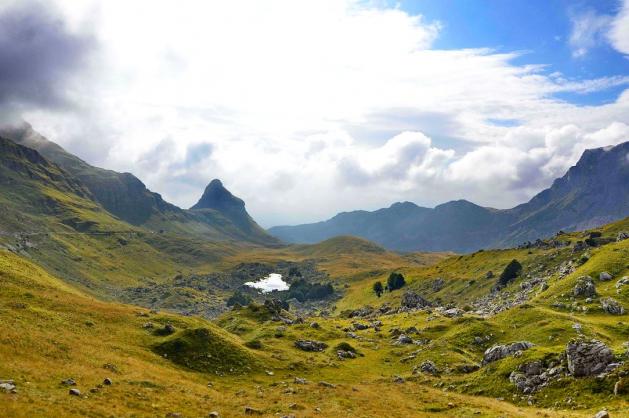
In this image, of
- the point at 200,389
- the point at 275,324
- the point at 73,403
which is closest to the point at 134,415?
the point at 73,403

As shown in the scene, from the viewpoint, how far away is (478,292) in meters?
149

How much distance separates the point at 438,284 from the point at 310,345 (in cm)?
10341

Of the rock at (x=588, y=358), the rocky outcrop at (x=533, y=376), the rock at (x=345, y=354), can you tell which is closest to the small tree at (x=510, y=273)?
the rock at (x=345, y=354)

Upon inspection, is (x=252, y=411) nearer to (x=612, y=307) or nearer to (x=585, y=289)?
(x=612, y=307)

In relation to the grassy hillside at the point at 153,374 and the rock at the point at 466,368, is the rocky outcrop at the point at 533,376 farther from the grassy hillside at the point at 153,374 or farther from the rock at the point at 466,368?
the rock at the point at 466,368

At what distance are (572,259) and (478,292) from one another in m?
29.8

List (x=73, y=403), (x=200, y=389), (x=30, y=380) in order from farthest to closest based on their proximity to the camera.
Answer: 1. (x=200, y=389)
2. (x=30, y=380)
3. (x=73, y=403)

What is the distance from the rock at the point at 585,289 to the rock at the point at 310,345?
171 ft

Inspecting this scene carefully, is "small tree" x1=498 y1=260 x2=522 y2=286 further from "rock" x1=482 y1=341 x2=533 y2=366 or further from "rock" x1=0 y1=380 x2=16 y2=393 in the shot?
"rock" x1=0 y1=380 x2=16 y2=393

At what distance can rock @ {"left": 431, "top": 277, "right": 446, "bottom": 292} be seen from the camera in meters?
175

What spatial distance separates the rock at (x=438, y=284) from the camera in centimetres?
17538

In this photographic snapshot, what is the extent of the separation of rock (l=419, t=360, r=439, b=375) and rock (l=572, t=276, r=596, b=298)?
40047mm

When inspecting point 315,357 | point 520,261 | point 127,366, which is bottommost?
point 315,357

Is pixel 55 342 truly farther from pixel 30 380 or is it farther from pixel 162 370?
pixel 30 380
